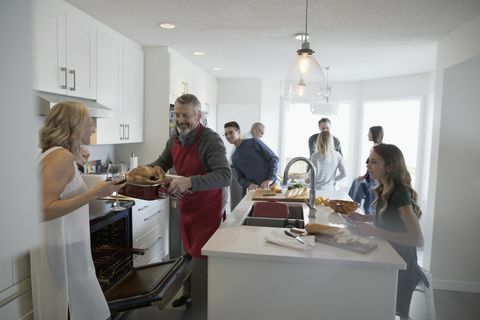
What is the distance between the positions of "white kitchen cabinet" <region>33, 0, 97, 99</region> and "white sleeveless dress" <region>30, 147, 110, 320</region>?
39.4 inches

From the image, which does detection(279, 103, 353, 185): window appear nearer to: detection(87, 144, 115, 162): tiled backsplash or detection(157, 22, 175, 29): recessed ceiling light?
detection(87, 144, 115, 162): tiled backsplash

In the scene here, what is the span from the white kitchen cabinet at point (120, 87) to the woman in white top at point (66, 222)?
1.55 m

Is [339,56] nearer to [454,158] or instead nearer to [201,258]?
[454,158]

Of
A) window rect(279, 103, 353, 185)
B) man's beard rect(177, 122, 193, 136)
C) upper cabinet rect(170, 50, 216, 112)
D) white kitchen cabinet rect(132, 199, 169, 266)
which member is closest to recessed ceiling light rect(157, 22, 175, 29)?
upper cabinet rect(170, 50, 216, 112)

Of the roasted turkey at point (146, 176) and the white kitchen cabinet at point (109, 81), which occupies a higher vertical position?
the white kitchen cabinet at point (109, 81)

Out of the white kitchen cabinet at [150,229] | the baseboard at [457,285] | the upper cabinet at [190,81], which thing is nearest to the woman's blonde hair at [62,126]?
the white kitchen cabinet at [150,229]

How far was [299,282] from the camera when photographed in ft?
4.33

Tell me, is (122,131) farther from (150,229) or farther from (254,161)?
(254,161)

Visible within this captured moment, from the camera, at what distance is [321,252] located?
134cm

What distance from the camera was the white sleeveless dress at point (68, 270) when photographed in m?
1.33

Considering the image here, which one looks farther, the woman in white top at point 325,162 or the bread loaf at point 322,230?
the woman in white top at point 325,162

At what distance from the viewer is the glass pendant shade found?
1.96 metres

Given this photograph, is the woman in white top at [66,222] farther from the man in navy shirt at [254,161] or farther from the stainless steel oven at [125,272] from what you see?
the man in navy shirt at [254,161]

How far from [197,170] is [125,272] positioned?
76cm
